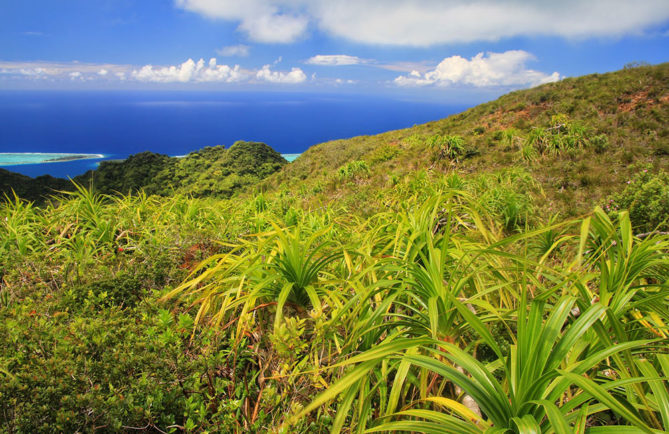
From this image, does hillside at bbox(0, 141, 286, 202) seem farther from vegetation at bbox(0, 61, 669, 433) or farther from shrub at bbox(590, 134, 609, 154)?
vegetation at bbox(0, 61, 669, 433)

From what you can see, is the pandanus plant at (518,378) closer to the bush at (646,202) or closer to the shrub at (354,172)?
the bush at (646,202)

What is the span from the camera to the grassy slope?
7.17 metres

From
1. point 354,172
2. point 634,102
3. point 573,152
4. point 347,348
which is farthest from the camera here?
point 354,172

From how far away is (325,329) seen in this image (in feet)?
5.26

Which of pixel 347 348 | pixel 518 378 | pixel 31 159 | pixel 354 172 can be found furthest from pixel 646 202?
pixel 31 159

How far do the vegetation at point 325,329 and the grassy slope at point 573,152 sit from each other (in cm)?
277

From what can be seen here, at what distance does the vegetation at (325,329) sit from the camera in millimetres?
1077

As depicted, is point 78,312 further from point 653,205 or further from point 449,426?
point 653,205

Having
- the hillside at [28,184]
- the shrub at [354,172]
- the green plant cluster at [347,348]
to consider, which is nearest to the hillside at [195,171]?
the hillside at [28,184]

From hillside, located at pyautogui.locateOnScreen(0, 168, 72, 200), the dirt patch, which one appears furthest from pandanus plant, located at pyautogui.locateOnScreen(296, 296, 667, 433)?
hillside, located at pyautogui.locateOnScreen(0, 168, 72, 200)

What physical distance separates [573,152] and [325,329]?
390 inches

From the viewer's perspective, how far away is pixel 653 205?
13.6 ft

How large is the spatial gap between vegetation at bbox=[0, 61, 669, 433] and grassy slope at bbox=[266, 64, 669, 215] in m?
2.77

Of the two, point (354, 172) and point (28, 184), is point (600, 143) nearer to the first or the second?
point (354, 172)
